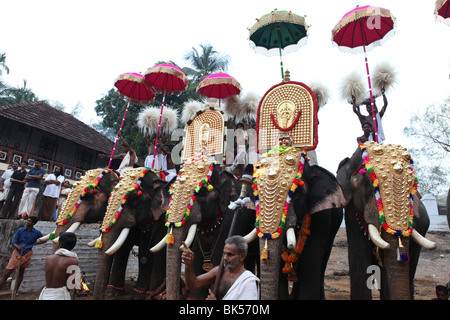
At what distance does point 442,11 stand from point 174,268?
6361 mm

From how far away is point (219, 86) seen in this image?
8867mm

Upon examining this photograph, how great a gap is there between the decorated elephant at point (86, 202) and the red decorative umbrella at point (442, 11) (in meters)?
7.06

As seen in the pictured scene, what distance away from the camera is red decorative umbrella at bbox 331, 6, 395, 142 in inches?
222

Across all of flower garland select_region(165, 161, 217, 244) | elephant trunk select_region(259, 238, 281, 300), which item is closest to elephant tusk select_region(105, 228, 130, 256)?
flower garland select_region(165, 161, 217, 244)

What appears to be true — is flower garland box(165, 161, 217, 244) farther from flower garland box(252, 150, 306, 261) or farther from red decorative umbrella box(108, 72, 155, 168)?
red decorative umbrella box(108, 72, 155, 168)

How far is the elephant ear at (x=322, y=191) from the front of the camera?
4185 millimetres

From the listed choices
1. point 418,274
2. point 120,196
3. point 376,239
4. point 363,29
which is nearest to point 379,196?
point 376,239

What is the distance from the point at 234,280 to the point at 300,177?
6.13 feet

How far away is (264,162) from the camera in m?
4.56

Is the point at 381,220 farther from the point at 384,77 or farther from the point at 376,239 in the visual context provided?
the point at 384,77

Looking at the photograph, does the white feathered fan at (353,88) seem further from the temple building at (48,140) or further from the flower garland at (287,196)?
the temple building at (48,140)

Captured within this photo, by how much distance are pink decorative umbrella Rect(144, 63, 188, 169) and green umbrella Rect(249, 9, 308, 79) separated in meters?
2.25

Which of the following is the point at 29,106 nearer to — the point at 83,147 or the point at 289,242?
the point at 83,147
